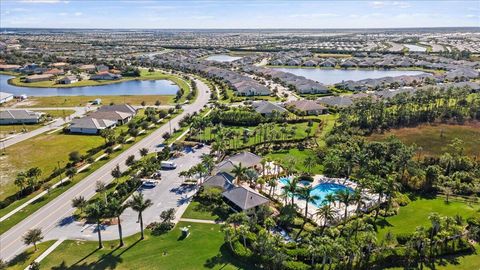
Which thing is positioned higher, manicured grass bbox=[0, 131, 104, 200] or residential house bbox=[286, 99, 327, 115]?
residential house bbox=[286, 99, 327, 115]

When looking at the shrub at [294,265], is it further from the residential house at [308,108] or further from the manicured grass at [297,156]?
the residential house at [308,108]

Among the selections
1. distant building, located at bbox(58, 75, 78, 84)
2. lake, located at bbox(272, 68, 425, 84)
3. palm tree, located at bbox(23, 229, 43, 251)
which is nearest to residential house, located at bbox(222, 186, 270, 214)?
palm tree, located at bbox(23, 229, 43, 251)

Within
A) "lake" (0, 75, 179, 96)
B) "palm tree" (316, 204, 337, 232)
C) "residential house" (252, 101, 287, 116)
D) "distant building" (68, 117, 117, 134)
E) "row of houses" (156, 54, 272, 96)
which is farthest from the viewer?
"lake" (0, 75, 179, 96)

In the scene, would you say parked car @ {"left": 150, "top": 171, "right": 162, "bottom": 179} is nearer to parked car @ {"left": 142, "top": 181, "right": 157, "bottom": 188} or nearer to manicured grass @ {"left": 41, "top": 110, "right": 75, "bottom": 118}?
parked car @ {"left": 142, "top": 181, "right": 157, "bottom": 188}

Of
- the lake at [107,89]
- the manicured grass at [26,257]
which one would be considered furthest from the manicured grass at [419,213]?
the lake at [107,89]

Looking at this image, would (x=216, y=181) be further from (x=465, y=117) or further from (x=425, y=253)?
(x=465, y=117)

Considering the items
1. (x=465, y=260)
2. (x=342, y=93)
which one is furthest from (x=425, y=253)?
(x=342, y=93)
